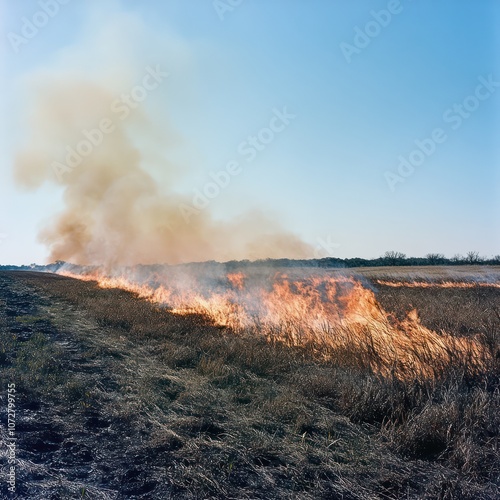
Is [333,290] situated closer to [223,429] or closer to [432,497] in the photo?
[223,429]

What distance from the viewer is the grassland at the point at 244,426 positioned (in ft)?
13.4

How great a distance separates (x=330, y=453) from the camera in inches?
188

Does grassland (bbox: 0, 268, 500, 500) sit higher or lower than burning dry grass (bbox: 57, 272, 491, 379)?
lower

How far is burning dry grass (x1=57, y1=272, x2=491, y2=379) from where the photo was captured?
721 centimetres

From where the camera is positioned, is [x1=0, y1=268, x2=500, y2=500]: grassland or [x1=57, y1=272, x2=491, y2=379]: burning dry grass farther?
[x1=57, y1=272, x2=491, y2=379]: burning dry grass

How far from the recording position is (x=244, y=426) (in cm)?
551

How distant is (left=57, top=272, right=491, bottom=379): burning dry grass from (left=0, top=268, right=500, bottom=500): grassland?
0.30m

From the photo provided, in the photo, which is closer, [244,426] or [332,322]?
[244,426]

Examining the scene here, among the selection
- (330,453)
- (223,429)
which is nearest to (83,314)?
(223,429)

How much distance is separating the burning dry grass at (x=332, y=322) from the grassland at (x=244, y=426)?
30cm

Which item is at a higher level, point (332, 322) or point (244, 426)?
point (332, 322)

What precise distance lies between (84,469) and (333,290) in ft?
32.6

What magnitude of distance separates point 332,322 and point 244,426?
5.39 meters

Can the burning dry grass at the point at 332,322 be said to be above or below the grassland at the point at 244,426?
above
